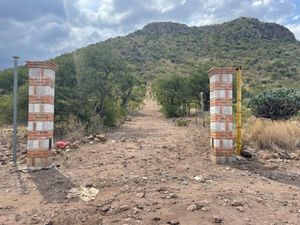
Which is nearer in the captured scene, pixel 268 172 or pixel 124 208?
pixel 124 208

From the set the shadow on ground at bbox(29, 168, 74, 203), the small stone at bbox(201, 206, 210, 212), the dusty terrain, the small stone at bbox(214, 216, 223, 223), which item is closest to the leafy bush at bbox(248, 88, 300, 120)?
the dusty terrain

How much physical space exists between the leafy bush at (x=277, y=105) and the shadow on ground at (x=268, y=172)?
7433 millimetres

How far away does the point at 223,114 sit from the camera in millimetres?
9047

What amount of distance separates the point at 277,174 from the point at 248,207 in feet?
8.52

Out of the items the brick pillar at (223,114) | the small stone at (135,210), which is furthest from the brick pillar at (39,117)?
the brick pillar at (223,114)

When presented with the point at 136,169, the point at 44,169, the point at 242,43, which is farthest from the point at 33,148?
the point at 242,43

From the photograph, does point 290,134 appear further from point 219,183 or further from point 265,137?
point 219,183

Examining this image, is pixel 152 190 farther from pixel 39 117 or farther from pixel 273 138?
pixel 273 138

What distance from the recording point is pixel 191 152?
1009 centimetres

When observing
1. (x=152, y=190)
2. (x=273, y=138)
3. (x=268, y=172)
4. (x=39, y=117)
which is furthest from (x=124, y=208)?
(x=273, y=138)

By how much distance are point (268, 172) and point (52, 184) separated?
179 inches

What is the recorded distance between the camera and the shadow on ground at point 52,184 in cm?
669

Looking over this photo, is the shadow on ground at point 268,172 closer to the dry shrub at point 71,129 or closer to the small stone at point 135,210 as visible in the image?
the small stone at point 135,210

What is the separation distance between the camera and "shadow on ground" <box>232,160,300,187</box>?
7769mm
